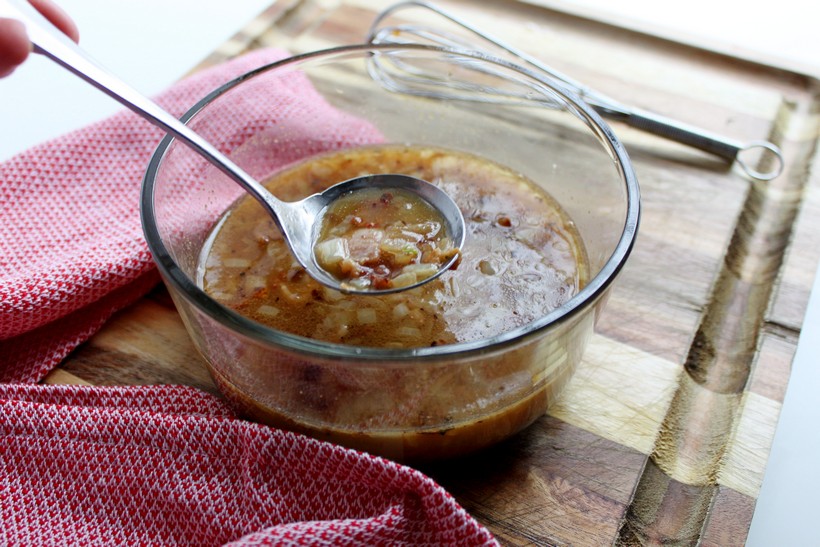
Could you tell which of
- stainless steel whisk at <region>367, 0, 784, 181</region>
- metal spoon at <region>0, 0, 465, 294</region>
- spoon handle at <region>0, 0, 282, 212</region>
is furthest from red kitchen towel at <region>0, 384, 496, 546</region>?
stainless steel whisk at <region>367, 0, 784, 181</region>

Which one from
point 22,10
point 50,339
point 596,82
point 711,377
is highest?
point 596,82

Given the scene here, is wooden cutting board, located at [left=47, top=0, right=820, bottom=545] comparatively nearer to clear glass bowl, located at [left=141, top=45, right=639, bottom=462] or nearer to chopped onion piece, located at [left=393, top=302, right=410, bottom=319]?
clear glass bowl, located at [left=141, top=45, right=639, bottom=462]

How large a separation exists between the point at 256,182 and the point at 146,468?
0.47 m

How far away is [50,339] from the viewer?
1420 mm

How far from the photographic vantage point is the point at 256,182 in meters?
1.36

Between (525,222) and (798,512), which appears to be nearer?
(798,512)

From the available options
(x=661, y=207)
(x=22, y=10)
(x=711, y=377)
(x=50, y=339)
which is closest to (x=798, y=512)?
(x=711, y=377)

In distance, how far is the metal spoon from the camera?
117cm

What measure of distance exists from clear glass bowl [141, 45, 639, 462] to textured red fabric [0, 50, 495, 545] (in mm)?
72

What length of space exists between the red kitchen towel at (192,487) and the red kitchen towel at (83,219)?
0.20 m

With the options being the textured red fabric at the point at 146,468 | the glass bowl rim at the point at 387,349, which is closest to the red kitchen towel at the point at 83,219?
the textured red fabric at the point at 146,468

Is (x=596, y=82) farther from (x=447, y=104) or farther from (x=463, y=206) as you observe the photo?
(x=463, y=206)

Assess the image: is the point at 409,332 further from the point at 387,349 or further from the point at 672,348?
the point at 672,348

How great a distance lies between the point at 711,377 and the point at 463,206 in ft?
1.71
